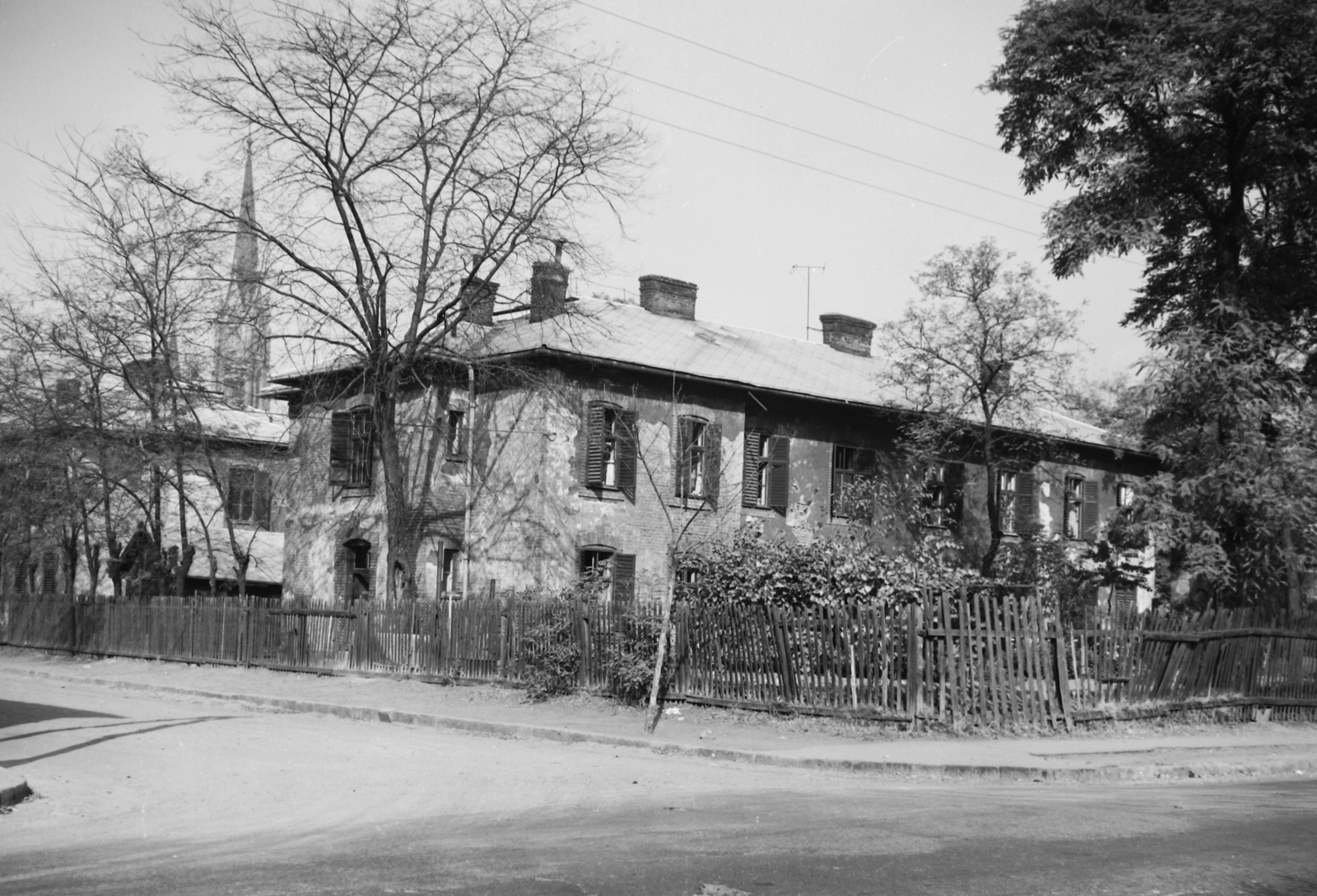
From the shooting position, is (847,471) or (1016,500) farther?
(1016,500)

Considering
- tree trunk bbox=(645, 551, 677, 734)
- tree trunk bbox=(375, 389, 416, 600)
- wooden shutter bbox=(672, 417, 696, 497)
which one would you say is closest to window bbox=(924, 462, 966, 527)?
wooden shutter bbox=(672, 417, 696, 497)

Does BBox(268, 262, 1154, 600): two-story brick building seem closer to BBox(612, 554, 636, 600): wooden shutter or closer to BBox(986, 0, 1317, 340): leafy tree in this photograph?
BBox(612, 554, 636, 600): wooden shutter

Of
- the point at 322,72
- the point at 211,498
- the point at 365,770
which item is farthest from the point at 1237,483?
the point at 211,498

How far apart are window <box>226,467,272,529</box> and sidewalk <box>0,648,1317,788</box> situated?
22789mm

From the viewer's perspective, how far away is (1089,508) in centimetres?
4109

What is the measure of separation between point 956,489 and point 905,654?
2175 centimetres

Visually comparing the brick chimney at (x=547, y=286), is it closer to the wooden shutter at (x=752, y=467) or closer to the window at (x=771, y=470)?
the wooden shutter at (x=752, y=467)

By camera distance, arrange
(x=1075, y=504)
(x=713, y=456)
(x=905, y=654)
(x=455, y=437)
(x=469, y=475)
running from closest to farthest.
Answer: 1. (x=905, y=654)
2. (x=469, y=475)
3. (x=713, y=456)
4. (x=455, y=437)
5. (x=1075, y=504)

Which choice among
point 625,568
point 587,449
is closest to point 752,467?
point 625,568

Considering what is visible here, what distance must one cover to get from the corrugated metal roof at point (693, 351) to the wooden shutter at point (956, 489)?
9.02 feet

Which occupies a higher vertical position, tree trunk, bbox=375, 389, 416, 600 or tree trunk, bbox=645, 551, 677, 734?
tree trunk, bbox=375, 389, 416, 600

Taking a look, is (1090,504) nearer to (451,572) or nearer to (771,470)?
(771,470)

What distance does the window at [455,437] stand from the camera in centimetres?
3169

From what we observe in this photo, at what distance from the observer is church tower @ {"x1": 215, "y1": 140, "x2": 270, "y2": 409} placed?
2898 cm
